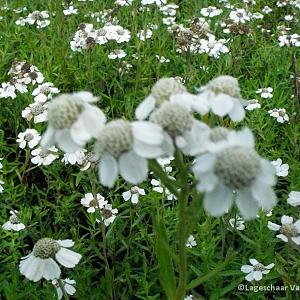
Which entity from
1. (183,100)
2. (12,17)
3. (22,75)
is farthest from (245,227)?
(12,17)

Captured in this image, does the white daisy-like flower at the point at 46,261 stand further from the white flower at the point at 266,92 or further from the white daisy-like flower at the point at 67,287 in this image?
the white flower at the point at 266,92

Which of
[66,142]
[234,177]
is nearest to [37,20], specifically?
[66,142]

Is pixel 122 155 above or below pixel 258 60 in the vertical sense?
above

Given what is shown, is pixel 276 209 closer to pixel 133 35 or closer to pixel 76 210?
pixel 76 210

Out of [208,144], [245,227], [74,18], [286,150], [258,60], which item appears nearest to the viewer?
[208,144]

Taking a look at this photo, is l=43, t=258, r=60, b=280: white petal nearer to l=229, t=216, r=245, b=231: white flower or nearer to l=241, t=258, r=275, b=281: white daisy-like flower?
l=241, t=258, r=275, b=281: white daisy-like flower

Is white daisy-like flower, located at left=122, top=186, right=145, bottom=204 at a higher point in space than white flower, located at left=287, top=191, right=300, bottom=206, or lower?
lower

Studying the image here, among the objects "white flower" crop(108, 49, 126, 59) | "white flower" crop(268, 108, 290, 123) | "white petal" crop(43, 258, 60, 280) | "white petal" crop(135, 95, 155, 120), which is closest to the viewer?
"white petal" crop(135, 95, 155, 120)

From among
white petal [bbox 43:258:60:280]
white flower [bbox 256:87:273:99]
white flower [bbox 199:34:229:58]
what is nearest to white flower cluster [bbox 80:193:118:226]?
white petal [bbox 43:258:60:280]
